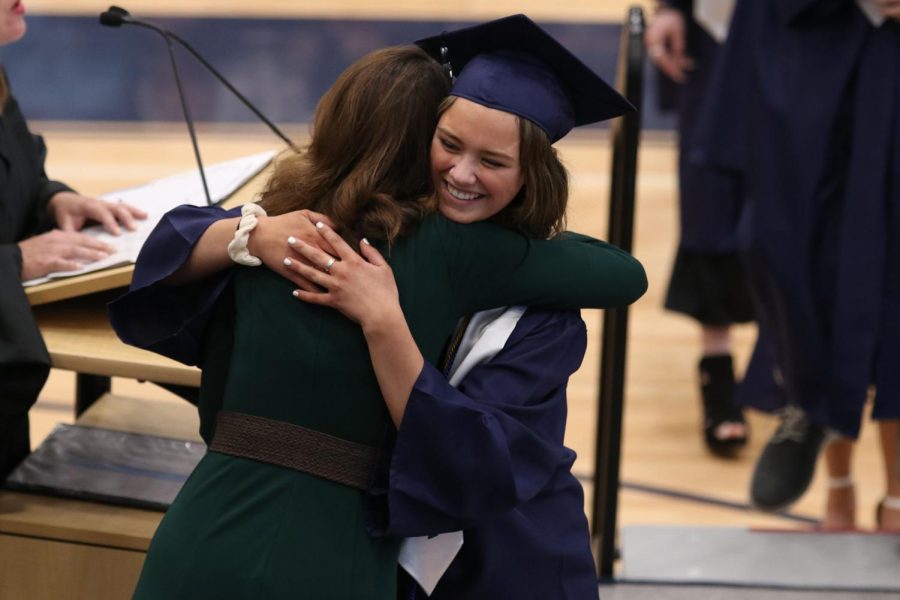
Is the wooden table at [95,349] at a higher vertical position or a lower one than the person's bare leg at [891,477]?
higher

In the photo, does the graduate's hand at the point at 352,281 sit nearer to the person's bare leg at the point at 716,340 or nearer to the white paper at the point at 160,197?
the white paper at the point at 160,197

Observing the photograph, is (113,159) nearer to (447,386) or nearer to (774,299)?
(774,299)

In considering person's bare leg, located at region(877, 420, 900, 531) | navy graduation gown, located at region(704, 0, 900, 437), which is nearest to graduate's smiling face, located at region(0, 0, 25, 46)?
navy graduation gown, located at region(704, 0, 900, 437)

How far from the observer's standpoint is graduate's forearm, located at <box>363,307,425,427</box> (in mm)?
1872

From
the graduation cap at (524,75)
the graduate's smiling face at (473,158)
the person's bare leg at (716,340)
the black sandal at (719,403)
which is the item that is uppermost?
the graduation cap at (524,75)

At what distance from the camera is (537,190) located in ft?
6.46

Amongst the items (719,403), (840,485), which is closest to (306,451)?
(840,485)

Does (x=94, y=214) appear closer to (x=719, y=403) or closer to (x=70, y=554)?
(x=70, y=554)

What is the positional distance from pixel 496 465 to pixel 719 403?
271 centimetres

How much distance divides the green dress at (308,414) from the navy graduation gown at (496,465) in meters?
0.06

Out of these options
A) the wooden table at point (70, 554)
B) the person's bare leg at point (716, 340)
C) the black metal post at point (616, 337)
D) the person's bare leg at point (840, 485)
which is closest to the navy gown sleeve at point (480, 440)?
the wooden table at point (70, 554)

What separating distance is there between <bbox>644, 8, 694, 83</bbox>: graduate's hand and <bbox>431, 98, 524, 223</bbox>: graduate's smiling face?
9.03 ft

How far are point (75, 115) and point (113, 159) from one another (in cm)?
73

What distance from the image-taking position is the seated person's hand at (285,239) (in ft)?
6.32
